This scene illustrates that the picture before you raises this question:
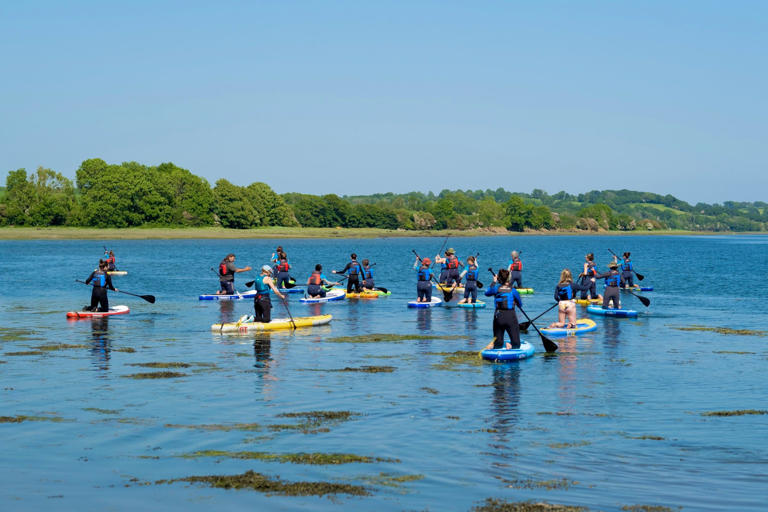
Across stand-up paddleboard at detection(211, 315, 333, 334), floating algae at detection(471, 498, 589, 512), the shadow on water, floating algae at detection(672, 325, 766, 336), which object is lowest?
floating algae at detection(672, 325, 766, 336)

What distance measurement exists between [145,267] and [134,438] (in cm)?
6767

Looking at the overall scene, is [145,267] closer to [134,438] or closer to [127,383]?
[127,383]

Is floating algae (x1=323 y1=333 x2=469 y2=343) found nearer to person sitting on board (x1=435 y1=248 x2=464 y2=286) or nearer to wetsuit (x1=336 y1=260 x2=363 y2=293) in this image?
person sitting on board (x1=435 y1=248 x2=464 y2=286)

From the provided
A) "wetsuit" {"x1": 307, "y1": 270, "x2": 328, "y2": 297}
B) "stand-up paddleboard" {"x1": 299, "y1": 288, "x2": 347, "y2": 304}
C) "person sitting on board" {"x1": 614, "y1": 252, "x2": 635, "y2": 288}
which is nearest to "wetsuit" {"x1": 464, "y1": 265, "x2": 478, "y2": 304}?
"stand-up paddleboard" {"x1": 299, "y1": 288, "x2": 347, "y2": 304}

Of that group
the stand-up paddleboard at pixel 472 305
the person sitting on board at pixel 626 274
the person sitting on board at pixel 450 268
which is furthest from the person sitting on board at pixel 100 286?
the person sitting on board at pixel 626 274

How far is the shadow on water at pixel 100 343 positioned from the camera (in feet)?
74.3

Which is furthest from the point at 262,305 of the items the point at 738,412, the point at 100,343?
the point at 738,412

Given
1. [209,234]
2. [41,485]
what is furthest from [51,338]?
[209,234]

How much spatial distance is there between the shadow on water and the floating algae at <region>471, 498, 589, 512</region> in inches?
526

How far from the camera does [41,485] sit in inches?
473

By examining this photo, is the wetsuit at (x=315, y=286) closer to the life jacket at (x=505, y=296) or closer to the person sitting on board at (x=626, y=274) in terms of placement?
the person sitting on board at (x=626, y=274)

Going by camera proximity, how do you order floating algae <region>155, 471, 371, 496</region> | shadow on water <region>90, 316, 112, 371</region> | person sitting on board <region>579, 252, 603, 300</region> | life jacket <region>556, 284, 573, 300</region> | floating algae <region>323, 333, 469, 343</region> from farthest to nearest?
person sitting on board <region>579, 252, 603, 300</region> → life jacket <region>556, 284, 573, 300</region> → floating algae <region>323, 333, 469, 343</region> → shadow on water <region>90, 316, 112, 371</region> → floating algae <region>155, 471, 371, 496</region>

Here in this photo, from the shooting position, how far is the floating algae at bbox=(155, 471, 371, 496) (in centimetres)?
1173

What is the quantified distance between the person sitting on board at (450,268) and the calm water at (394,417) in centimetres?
1168
